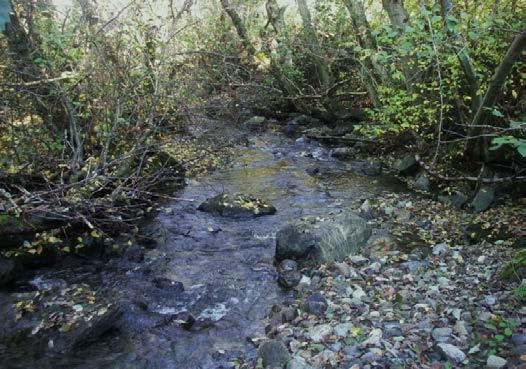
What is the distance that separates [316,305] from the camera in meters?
5.88

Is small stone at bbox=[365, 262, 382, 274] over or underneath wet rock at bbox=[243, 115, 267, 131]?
underneath

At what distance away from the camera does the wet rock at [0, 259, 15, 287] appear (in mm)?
6754

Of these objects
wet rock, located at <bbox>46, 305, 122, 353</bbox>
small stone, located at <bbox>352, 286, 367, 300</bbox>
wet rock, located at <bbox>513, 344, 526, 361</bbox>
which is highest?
wet rock, located at <bbox>46, 305, 122, 353</bbox>

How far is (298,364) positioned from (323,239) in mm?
3048

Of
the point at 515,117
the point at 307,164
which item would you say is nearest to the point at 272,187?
the point at 307,164

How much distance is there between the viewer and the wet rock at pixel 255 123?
18531 millimetres

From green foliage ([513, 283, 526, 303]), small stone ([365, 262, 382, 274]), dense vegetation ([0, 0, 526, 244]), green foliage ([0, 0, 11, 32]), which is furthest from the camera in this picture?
dense vegetation ([0, 0, 526, 244])

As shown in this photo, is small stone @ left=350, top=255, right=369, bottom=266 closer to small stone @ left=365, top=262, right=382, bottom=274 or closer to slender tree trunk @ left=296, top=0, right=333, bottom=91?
small stone @ left=365, top=262, right=382, bottom=274

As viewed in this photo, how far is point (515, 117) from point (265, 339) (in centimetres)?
652

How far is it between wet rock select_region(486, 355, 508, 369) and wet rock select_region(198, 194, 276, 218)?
19.8 feet

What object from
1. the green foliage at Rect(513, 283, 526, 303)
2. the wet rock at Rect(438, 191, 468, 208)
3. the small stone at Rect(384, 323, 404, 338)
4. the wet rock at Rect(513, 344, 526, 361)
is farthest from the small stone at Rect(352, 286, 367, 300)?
the wet rock at Rect(438, 191, 468, 208)

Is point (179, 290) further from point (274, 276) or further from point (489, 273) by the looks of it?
point (489, 273)

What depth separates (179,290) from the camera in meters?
6.87

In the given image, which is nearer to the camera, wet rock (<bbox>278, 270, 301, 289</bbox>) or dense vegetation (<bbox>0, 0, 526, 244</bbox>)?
wet rock (<bbox>278, 270, 301, 289</bbox>)
